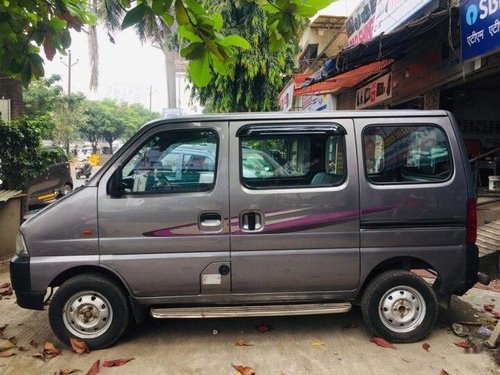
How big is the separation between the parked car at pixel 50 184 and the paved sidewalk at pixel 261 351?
732 cm

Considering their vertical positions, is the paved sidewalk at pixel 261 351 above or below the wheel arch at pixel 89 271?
below

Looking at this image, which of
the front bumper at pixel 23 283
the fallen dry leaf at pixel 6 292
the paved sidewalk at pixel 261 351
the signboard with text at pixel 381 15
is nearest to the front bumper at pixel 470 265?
the paved sidewalk at pixel 261 351

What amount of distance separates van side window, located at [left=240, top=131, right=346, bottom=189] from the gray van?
0.01 meters

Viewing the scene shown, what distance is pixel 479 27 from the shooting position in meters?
5.58

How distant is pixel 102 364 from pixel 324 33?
49.8ft

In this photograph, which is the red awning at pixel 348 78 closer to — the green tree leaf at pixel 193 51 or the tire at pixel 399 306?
the tire at pixel 399 306

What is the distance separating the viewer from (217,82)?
13164 mm

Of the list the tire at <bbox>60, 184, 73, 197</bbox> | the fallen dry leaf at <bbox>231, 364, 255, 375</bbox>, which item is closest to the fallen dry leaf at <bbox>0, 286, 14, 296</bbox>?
the fallen dry leaf at <bbox>231, 364, 255, 375</bbox>

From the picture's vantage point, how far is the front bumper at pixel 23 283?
364 cm

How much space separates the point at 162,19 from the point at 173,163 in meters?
1.24

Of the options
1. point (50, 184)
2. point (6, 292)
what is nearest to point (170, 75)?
point (50, 184)

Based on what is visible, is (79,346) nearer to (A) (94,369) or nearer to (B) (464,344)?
(A) (94,369)

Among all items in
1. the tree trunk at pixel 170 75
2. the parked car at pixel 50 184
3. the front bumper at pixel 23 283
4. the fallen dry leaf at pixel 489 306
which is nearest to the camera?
the front bumper at pixel 23 283

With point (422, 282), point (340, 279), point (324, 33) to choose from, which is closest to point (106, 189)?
point (340, 279)
